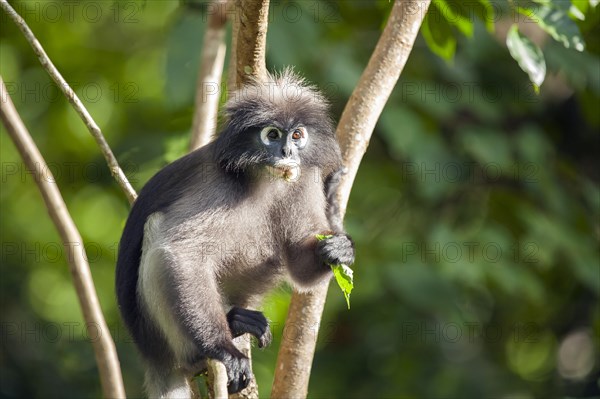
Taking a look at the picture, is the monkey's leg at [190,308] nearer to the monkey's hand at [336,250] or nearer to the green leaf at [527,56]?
the monkey's hand at [336,250]

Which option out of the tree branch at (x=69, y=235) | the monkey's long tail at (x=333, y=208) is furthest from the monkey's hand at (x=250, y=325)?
the tree branch at (x=69, y=235)

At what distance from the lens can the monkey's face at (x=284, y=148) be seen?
4609 mm

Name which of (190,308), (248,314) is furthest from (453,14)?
(190,308)

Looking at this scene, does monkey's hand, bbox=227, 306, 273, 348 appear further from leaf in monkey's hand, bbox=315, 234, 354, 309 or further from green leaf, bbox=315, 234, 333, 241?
leaf in monkey's hand, bbox=315, 234, 354, 309

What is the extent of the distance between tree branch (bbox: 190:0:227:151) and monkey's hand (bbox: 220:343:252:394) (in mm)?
1823

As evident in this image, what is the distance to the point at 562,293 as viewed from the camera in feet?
28.9

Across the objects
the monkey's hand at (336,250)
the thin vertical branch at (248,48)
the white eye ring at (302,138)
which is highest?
the thin vertical branch at (248,48)

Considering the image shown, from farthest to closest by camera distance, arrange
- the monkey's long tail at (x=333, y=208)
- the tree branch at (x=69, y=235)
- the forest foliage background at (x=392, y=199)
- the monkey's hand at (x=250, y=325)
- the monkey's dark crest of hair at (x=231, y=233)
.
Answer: the forest foliage background at (x=392, y=199) → the monkey's long tail at (x=333, y=208) → the monkey's hand at (x=250, y=325) → the monkey's dark crest of hair at (x=231, y=233) → the tree branch at (x=69, y=235)

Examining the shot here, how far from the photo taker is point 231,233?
478 centimetres

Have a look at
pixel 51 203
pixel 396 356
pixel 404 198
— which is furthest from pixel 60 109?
pixel 51 203

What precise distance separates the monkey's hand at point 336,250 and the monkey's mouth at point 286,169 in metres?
0.40

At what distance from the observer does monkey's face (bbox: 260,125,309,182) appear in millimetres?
4609

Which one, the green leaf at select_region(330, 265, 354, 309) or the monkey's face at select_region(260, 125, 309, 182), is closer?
the green leaf at select_region(330, 265, 354, 309)

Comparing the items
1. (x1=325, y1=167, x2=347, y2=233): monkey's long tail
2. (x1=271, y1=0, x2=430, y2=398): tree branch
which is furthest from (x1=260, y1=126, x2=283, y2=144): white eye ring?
(x1=325, y1=167, x2=347, y2=233): monkey's long tail
